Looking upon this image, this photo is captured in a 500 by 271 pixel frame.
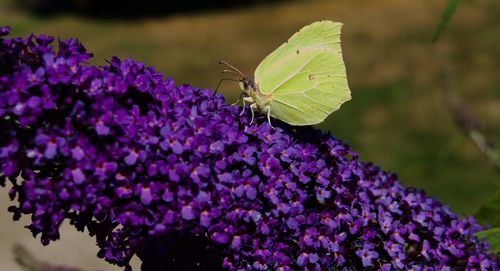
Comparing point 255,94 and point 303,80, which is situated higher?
point 303,80

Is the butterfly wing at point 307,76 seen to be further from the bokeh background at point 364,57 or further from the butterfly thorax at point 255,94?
the bokeh background at point 364,57

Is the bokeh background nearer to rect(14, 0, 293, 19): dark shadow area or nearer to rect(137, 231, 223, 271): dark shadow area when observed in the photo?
rect(14, 0, 293, 19): dark shadow area

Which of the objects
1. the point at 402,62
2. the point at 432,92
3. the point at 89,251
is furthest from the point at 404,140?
the point at 89,251

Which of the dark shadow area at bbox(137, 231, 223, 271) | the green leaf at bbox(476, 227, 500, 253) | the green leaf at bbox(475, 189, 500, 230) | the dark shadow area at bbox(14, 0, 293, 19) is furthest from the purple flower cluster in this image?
the dark shadow area at bbox(14, 0, 293, 19)

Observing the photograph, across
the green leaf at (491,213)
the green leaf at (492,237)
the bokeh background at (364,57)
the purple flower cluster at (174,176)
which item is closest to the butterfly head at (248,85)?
the purple flower cluster at (174,176)

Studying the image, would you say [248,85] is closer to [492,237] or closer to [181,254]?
[181,254]

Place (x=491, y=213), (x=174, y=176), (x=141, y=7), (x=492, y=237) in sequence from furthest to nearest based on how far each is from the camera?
(x=141, y=7) → (x=491, y=213) → (x=492, y=237) → (x=174, y=176)

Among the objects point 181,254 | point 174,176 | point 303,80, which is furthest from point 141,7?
point 174,176
